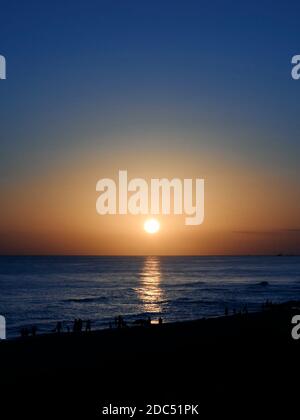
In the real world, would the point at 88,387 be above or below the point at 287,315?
below

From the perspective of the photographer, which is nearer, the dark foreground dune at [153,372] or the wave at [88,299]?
the dark foreground dune at [153,372]

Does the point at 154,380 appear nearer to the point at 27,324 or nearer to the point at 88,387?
the point at 88,387

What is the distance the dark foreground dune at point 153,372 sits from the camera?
16.3 m

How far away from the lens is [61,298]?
316ft

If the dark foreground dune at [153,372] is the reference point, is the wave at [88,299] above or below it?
above

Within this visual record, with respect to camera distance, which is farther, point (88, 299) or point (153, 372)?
point (88, 299)

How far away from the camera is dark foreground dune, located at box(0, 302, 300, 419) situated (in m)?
16.3

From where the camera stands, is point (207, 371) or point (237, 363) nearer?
point (207, 371)

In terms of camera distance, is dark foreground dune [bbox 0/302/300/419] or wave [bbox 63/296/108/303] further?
wave [bbox 63/296/108/303]

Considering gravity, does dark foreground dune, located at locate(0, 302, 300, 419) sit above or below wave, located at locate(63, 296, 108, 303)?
below

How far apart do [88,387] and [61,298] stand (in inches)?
3171

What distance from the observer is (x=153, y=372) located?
66.0 ft
